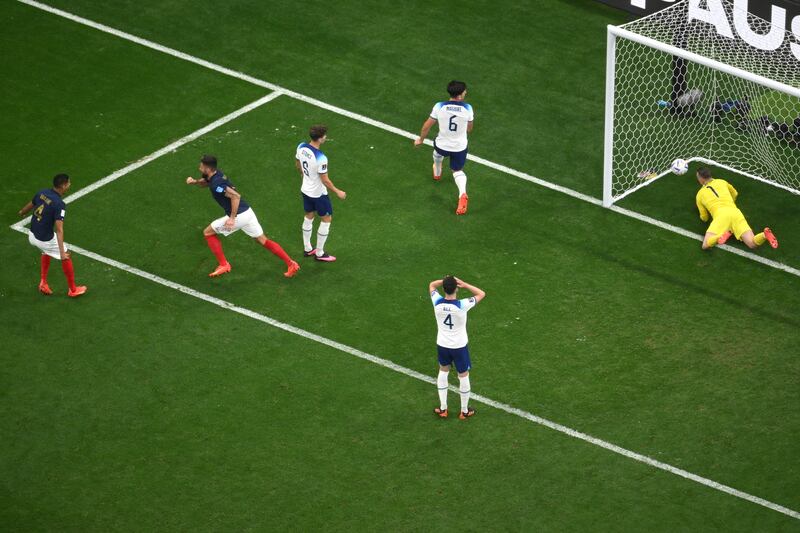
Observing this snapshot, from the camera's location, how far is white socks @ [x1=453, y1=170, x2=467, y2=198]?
19.3 meters

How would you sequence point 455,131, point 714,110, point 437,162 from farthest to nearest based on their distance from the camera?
1. point 714,110
2. point 437,162
3. point 455,131

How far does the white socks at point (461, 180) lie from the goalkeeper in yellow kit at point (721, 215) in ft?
11.4

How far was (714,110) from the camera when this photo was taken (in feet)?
69.9

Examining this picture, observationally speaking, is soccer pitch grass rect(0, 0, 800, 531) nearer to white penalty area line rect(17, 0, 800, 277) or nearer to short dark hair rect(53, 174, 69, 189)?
white penalty area line rect(17, 0, 800, 277)

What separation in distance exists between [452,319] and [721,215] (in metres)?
5.78

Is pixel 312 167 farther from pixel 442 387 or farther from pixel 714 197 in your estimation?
pixel 714 197

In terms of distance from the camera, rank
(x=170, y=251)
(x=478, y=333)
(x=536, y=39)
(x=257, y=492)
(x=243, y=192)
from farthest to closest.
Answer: (x=536, y=39) → (x=243, y=192) → (x=170, y=251) → (x=478, y=333) → (x=257, y=492)

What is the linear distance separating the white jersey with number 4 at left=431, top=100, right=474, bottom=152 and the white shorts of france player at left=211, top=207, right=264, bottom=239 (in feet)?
10.6

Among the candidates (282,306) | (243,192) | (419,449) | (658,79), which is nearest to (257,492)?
(419,449)

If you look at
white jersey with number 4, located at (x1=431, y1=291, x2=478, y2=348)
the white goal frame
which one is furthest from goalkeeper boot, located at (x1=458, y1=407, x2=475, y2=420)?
the white goal frame

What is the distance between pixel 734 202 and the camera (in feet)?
63.5

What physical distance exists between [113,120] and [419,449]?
8.88 meters

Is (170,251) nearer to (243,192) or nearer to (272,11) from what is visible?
(243,192)

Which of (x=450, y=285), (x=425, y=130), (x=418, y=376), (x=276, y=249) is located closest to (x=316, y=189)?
(x=276, y=249)
